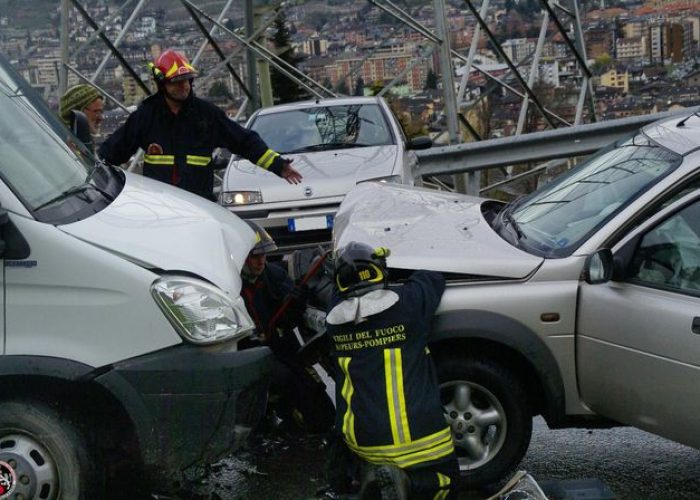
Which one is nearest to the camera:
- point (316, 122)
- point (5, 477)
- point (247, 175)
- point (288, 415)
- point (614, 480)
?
point (5, 477)

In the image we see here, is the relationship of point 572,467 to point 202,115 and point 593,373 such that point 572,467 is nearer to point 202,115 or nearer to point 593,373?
point 593,373

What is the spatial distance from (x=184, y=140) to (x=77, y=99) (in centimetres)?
111

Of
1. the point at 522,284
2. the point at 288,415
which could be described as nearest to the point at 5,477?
the point at 288,415

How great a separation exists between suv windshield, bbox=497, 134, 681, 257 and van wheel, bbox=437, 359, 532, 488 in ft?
1.94

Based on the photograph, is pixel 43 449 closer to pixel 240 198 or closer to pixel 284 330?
pixel 284 330

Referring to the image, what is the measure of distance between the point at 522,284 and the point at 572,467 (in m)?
1.09

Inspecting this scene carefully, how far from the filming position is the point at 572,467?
5164mm

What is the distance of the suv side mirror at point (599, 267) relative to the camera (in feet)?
14.3

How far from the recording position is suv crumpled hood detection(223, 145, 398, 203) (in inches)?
357

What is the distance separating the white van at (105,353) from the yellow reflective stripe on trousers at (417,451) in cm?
58

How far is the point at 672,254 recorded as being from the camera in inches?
174

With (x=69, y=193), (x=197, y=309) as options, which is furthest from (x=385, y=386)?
(x=69, y=193)

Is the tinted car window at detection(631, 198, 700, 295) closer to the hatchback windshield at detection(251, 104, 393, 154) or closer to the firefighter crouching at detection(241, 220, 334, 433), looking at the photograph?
the firefighter crouching at detection(241, 220, 334, 433)

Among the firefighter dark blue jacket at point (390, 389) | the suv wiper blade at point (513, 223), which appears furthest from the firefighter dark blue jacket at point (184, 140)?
the firefighter dark blue jacket at point (390, 389)
